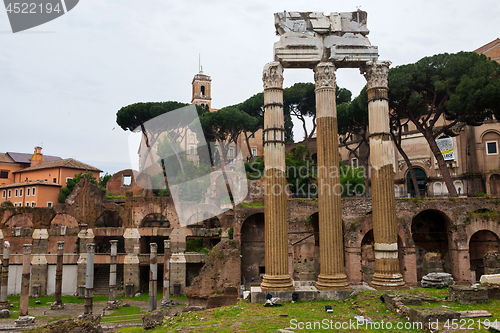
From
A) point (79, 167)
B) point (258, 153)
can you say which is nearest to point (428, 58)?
point (258, 153)

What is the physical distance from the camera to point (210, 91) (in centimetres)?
4938

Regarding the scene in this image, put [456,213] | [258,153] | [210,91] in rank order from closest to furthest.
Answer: [456,213]
[258,153]
[210,91]

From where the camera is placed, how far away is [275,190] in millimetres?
8633

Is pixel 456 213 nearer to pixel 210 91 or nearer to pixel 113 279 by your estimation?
pixel 113 279

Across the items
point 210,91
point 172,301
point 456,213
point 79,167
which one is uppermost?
point 210,91

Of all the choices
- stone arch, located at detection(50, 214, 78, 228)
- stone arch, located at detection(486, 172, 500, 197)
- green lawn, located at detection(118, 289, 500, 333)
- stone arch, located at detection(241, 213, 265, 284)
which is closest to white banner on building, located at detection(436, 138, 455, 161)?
stone arch, located at detection(486, 172, 500, 197)

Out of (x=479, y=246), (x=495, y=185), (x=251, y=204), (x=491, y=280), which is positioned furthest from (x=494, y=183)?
(x=491, y=280)

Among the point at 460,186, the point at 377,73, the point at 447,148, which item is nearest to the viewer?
the point at 377,73

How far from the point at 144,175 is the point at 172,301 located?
13.9m

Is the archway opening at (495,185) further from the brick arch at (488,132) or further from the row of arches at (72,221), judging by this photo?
the row of arches at (72,221)

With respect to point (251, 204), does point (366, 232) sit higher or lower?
lower

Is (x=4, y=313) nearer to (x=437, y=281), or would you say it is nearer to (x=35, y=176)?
(x=437, y=281)

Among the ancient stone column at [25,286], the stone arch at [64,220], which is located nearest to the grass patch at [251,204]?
the ancient stone column at [25,286]

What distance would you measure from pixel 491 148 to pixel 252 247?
1498 cm
